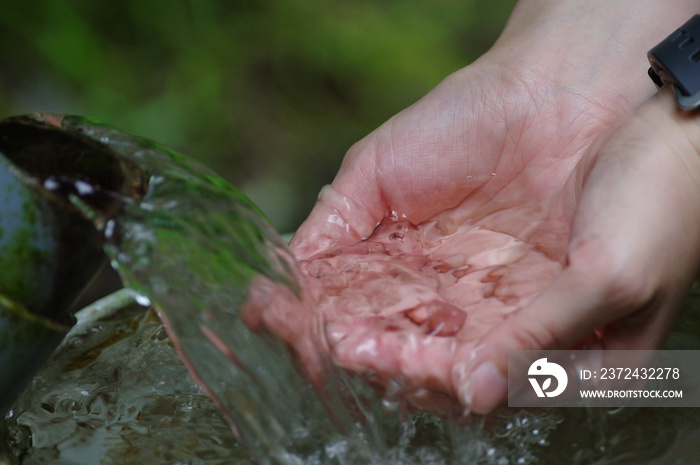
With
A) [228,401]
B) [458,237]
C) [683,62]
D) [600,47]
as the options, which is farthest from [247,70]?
[228,401]

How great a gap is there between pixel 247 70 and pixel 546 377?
1.90 m

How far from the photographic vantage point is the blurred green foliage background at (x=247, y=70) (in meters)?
2.22

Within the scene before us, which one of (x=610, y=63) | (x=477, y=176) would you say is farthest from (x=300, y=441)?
(x=610, y=63)

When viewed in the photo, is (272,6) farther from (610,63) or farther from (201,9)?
(610,63)

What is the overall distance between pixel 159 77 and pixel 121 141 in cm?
161

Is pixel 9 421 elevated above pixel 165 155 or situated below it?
below

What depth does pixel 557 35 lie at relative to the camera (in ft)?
4.60

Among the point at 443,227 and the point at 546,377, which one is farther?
the point at 443,227

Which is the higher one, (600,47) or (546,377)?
(600,47)

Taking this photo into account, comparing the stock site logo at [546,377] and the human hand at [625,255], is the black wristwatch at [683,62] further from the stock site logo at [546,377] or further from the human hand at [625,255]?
the stock site logo at [546,377]

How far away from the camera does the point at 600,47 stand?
1.36 meters

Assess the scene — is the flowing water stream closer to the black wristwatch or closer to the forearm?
the black wristwatch

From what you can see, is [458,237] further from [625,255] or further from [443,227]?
[625,255]

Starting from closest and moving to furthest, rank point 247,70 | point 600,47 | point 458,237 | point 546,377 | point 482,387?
point 482,387, point 546,377, point 458,237, point 600,47, point 247,70
